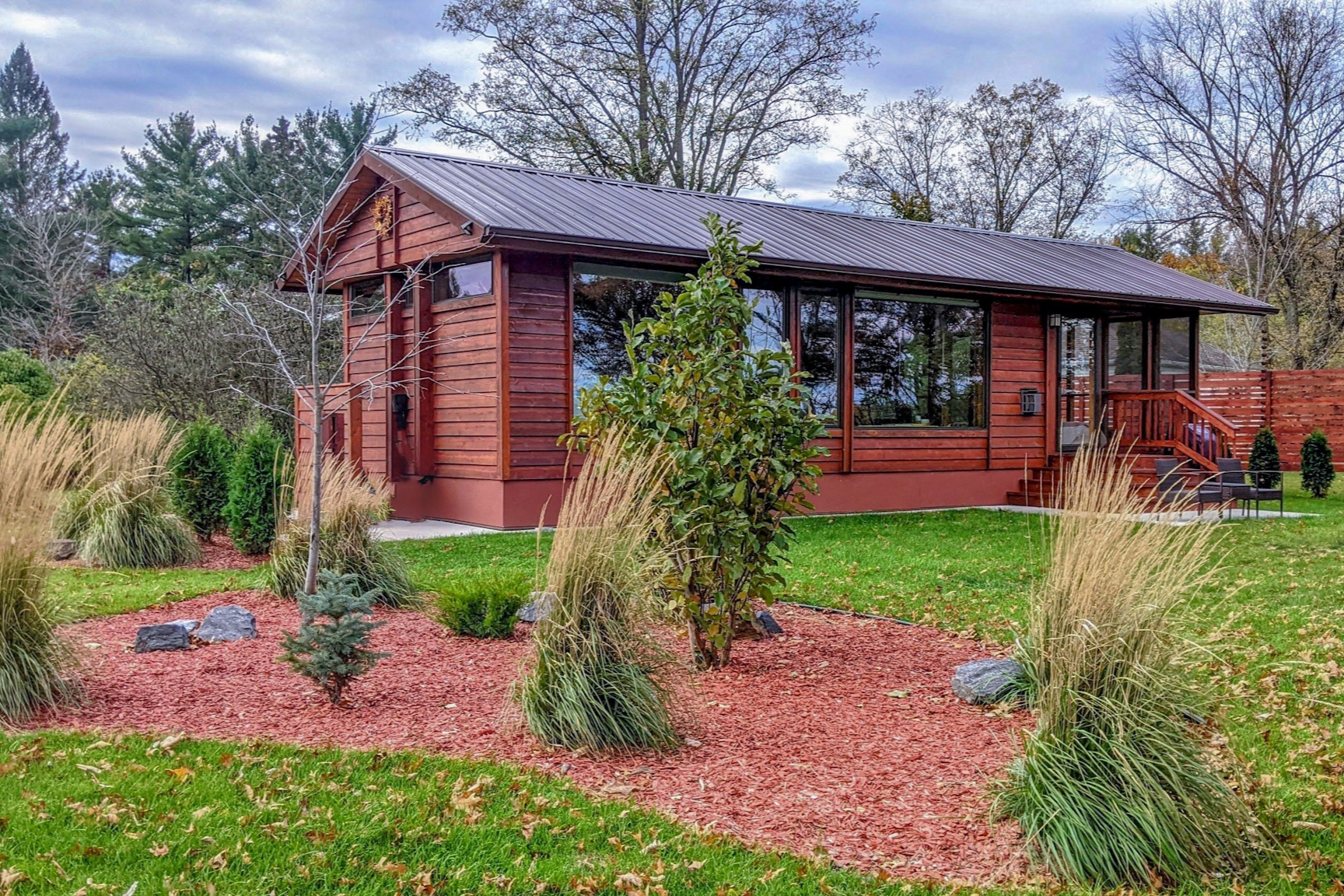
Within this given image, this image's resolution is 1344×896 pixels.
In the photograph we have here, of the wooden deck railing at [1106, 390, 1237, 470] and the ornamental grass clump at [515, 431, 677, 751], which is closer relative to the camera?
the ornamental grass clump at [515, 431, 677, 751]

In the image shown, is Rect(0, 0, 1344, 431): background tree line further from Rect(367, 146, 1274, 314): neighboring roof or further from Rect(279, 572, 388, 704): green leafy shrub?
Rect(279, 572, 388, 704): green leafy shrub

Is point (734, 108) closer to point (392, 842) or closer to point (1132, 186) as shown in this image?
point (1132, 186)

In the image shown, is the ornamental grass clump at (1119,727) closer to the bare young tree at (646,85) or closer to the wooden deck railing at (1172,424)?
the wooden deck railing at (1172,424)

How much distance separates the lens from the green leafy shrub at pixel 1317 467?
13.8 meters

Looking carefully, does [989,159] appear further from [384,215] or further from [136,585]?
[136,585]

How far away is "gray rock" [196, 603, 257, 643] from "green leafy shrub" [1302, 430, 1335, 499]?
13.7 meters

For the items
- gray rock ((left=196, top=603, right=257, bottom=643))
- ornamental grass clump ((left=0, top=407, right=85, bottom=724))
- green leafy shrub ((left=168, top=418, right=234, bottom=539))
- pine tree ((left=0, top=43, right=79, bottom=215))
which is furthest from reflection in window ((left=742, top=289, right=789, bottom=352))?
pine tree ((left=0, top=43, right=79, bottom=215))

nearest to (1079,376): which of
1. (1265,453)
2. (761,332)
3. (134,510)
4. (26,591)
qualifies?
(1265,453)

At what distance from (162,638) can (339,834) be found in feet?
8.25

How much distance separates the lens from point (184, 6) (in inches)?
535

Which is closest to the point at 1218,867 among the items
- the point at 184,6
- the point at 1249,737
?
the point at 1249,737

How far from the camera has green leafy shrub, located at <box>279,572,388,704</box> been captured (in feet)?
12.3

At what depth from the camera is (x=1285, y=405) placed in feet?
59.3

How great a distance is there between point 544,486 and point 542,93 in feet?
44.5
